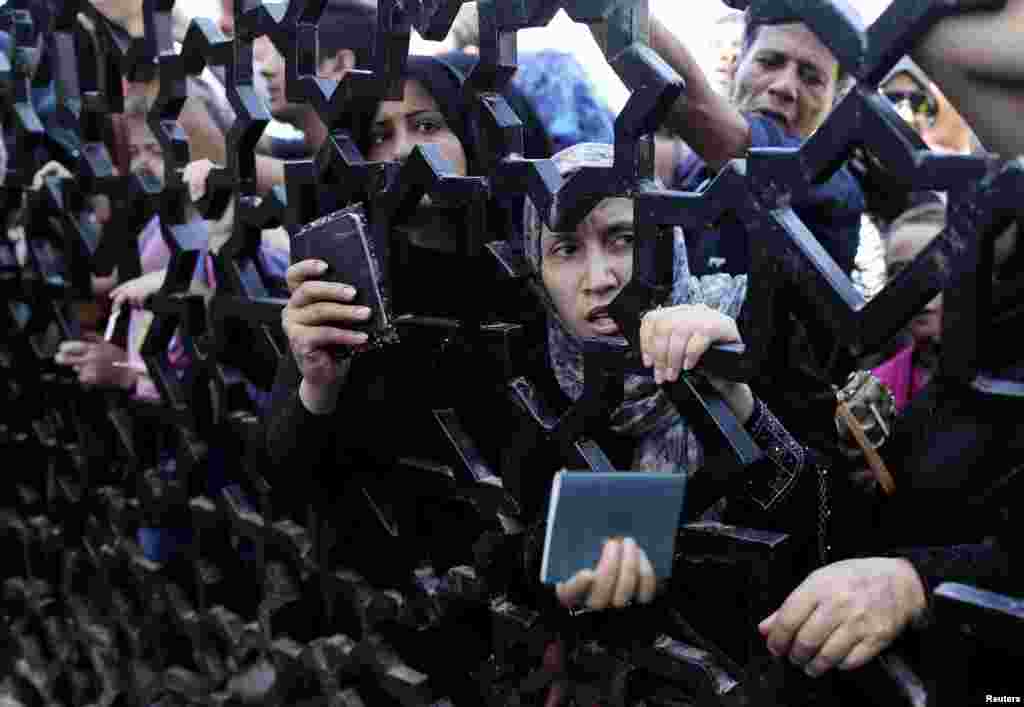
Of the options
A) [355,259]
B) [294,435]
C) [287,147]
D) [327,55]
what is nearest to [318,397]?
[294,435]

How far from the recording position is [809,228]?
2.22 metres

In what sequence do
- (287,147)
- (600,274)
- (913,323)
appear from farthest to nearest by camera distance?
(287,147) < (913,323) < (600,274)

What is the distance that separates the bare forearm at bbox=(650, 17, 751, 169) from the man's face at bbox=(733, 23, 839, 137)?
0.41 meters

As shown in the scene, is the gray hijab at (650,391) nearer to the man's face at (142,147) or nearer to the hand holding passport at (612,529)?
the hand holding passport at (612,529)

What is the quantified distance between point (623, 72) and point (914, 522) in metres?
0.68

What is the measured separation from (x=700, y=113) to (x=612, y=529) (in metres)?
0.88

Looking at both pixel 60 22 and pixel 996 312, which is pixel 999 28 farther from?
pixel 60 22

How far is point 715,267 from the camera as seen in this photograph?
7.30 feet

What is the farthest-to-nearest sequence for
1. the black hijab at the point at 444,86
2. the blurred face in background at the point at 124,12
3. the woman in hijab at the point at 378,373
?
the blurred face in background at the point at 124,12 → the black hijab at the point at 444,86 → the woman in hijab at the point at 378,373

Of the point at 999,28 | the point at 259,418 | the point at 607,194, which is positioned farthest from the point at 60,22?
the point at 999,28

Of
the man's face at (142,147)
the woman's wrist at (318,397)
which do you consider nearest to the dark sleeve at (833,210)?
the woman's wrist at (318,397)

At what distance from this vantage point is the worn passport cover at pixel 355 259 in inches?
65.9

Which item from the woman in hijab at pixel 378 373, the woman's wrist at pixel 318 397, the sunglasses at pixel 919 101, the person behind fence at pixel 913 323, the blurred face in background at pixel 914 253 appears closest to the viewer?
the woman in hijab at pixel 378 373

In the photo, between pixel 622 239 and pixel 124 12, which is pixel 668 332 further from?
pixel 124 12
